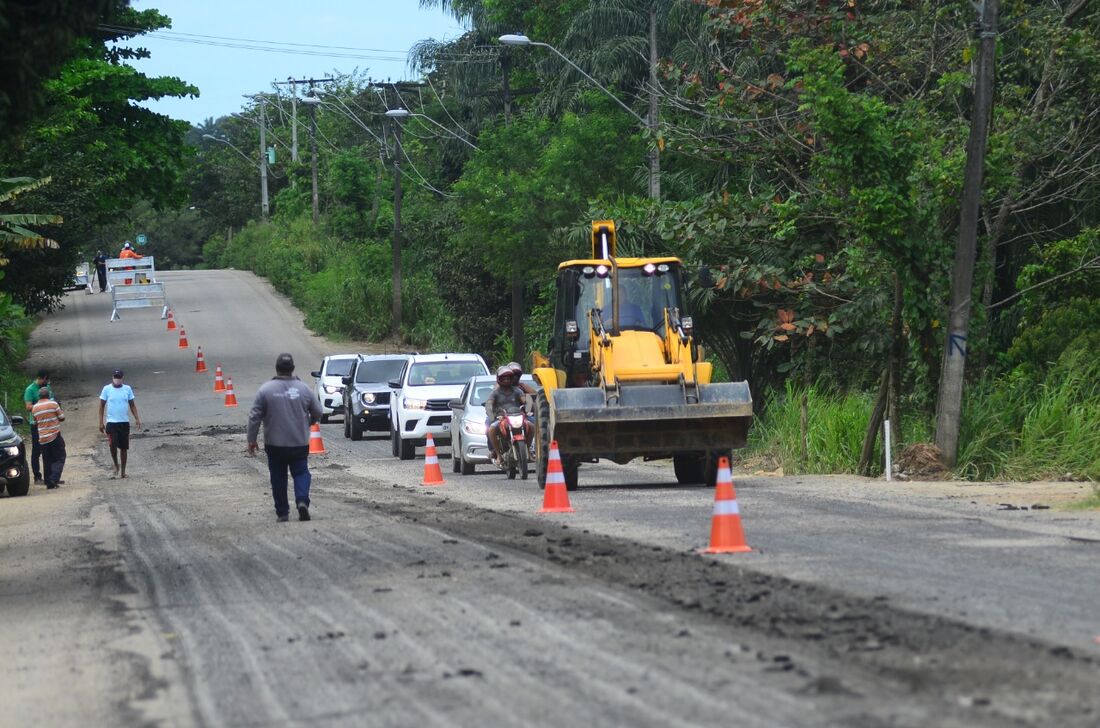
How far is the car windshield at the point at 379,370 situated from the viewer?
34.5 meters

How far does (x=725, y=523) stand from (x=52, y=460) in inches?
630

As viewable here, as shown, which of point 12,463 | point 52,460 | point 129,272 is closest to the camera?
point 12,463

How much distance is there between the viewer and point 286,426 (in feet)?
56.0

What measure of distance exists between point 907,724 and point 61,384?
149 ft

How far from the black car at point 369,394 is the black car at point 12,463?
1036 centimetres

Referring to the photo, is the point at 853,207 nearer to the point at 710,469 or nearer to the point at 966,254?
the point at 966,254

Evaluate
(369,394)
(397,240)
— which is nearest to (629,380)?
(369,394)

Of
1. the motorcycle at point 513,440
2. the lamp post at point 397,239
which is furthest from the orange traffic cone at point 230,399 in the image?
the motorcycle at point 513,440

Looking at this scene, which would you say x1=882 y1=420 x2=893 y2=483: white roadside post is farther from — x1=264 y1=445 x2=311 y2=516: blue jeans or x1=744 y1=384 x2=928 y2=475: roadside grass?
x1=264 y1=445 x2=311 y2=516: blue jeans

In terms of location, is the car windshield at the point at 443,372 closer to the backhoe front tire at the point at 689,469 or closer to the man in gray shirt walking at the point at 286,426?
the backhoe front tire at the point at 689,469

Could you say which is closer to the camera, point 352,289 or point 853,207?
point 853,207

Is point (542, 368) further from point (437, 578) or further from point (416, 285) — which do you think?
point (416, 285)

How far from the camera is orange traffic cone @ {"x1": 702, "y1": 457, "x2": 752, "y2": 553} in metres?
12.7

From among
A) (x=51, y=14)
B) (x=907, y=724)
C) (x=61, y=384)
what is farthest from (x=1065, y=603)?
(x=61, y=384)
